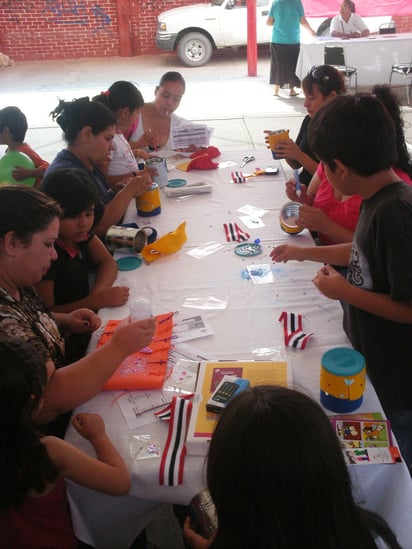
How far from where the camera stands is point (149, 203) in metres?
2.79

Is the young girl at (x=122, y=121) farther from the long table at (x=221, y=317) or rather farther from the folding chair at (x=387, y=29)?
the folding chair at (x=387, y=29)

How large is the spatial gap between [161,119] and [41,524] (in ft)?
10.7

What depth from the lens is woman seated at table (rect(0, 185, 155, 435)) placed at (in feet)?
4.74

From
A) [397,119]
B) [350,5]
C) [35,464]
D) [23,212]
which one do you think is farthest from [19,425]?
[350,5]

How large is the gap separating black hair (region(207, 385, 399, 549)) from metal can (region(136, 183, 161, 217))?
1969mm

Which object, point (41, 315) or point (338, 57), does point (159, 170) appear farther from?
point (338, 57)

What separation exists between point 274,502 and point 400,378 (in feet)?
3.24

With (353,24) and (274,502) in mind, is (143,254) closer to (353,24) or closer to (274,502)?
(274,502)

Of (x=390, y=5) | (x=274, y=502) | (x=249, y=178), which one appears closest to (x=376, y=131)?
(x=274, y=502)

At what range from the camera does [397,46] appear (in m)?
7.41

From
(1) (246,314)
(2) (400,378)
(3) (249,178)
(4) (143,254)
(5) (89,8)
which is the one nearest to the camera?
(2) (400,378)

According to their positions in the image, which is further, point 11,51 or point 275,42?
point 11,51

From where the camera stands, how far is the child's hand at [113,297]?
2035 millimetres

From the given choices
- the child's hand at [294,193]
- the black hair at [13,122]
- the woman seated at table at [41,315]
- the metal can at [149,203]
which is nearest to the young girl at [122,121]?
the metal can at [149,203]
